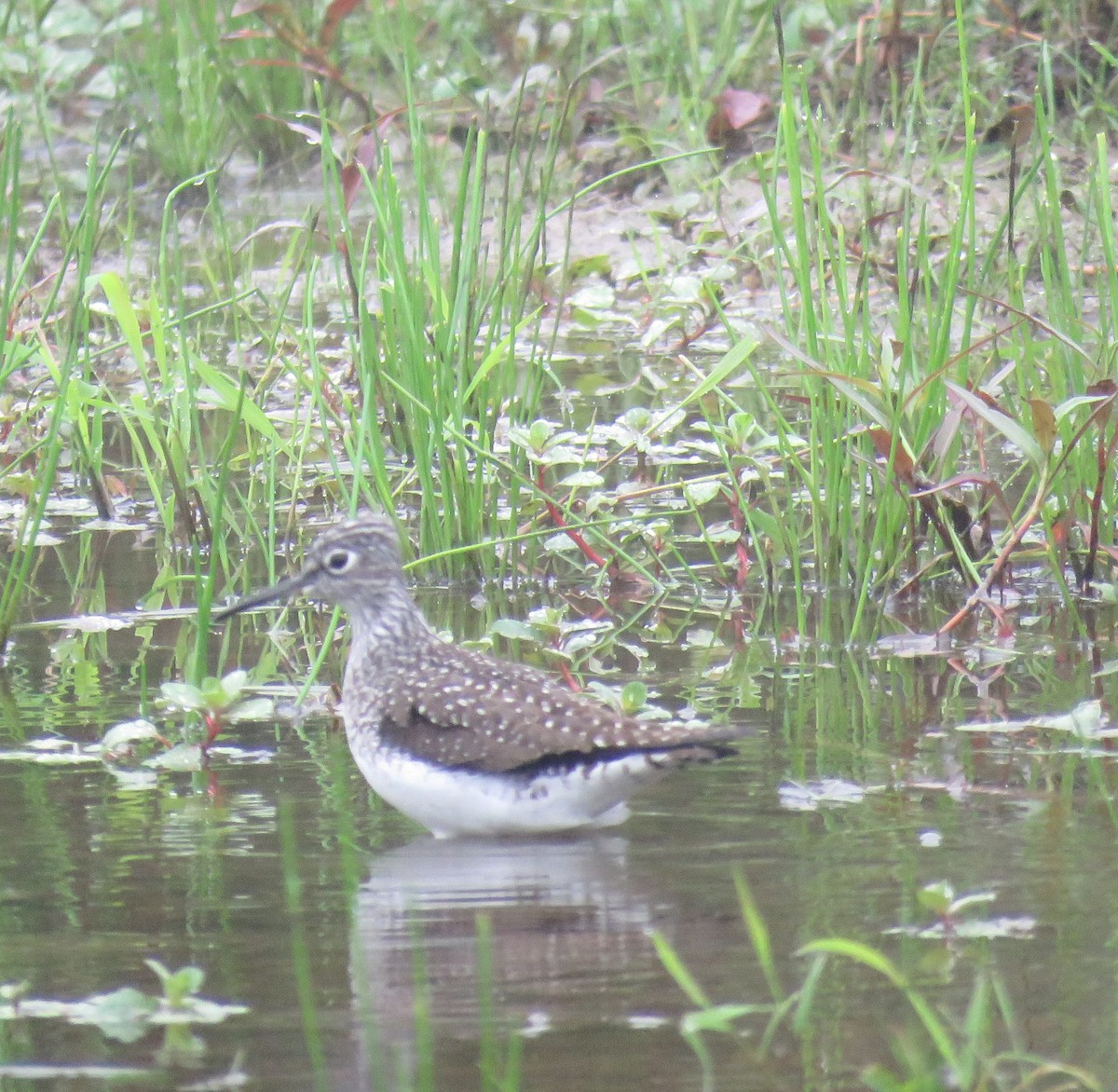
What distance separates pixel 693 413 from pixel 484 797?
419 cm

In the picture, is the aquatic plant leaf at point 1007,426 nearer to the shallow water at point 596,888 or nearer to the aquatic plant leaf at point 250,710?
the shallow water at point 596,888

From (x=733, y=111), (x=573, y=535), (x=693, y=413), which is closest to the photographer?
(x=573, y=535)

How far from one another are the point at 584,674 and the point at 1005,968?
7.53 feet

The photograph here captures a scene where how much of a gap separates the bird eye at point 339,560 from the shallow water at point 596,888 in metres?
0.47

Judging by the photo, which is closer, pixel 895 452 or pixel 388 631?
pixel 388 631

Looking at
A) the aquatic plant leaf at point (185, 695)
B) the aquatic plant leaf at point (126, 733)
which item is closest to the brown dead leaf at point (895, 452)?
the aquatic plant leaf at point (185, 695)

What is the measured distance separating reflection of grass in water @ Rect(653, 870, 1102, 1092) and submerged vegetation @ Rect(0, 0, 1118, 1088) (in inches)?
0.5

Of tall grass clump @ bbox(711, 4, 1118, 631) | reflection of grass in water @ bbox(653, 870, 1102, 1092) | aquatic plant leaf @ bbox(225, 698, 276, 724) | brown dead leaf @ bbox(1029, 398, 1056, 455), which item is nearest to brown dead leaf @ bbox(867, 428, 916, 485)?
tall grass clump @ bbox(711, 4, 1118, 631)

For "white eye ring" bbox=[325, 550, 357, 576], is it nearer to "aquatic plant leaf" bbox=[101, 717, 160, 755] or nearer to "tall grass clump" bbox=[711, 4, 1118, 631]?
"aquatic plant leaf" bbox=[101, 717, 160, 755]

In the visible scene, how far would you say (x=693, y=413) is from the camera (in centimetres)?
858

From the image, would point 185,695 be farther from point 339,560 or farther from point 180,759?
point 339,560

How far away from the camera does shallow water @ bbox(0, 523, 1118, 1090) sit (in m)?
3.30

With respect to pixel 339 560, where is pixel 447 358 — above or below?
above

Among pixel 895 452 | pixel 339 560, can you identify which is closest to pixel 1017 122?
pixel 895 452
